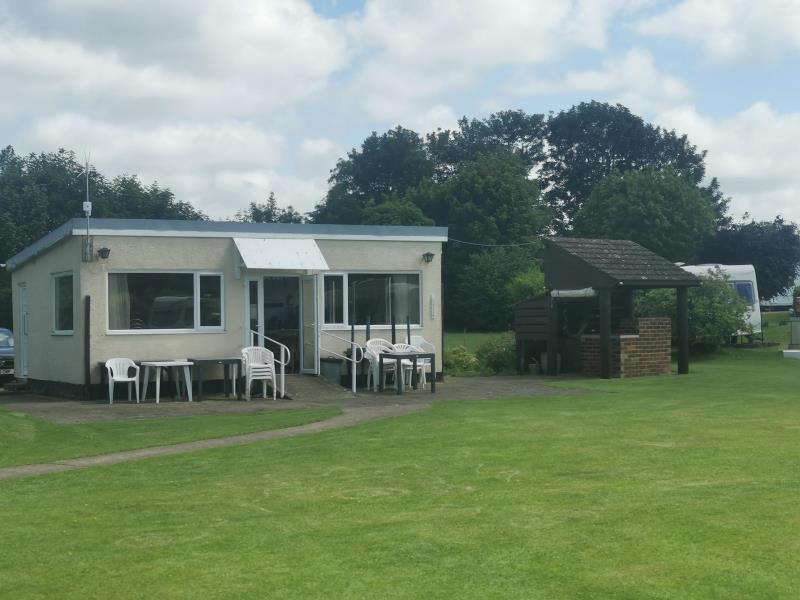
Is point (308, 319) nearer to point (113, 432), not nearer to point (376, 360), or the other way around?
point (376, 360)

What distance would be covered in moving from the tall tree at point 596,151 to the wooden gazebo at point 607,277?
4775cm

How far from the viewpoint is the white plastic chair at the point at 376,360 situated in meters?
20.9

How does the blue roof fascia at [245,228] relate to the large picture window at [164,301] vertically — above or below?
above

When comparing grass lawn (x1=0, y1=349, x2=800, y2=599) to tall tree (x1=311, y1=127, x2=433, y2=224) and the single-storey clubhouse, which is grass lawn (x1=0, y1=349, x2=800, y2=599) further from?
tall tree (x1=311, y1=127, x2=433, y2=224)

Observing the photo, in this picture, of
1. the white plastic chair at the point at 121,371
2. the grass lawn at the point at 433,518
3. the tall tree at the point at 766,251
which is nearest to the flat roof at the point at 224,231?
the white plastic chair at the point at 121,371

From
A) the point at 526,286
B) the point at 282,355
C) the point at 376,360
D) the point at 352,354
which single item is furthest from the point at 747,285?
the point at 282,355

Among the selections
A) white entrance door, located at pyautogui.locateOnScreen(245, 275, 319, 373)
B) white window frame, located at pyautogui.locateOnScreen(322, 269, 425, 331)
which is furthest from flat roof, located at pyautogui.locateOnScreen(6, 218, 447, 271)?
white entrance door, located at pyautogui.locateOnScreen(245, 275, 319, 373)

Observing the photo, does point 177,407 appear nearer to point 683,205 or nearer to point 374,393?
point 374,393

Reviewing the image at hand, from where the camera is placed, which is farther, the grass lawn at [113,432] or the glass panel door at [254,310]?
the glass panel door at [254,310]

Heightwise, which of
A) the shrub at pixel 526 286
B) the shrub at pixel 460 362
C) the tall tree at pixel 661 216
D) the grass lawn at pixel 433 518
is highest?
the tall tree at pixel 661 216

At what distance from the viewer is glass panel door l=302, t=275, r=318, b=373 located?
21.6 meters

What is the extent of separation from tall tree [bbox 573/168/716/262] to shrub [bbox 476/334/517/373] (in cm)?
3173

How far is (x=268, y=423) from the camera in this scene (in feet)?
48.8

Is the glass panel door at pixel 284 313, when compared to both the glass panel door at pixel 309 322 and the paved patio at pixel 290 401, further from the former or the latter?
the paved patio at pixel 290 401
